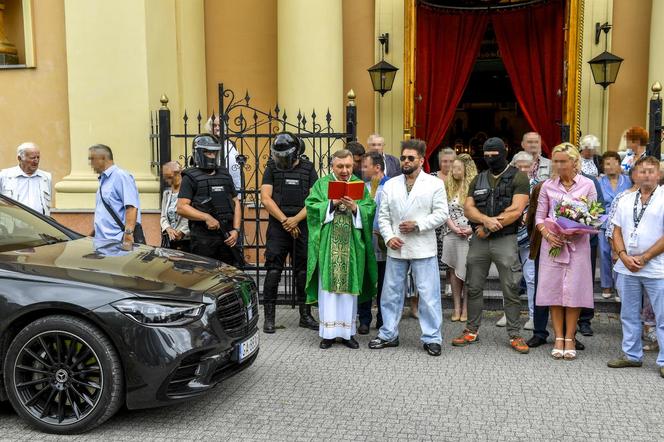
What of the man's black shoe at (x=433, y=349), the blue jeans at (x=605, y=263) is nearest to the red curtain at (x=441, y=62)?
the blue jeans at (x=605, y=263)

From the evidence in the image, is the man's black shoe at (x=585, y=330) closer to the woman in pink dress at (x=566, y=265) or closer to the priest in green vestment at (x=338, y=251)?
the woman in pink dress at (x=566, y=265)

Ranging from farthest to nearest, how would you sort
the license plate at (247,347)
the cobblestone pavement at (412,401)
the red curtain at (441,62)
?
the red curtain at (441,62), the license plate at (247,347), the cobblestone pavement at (412,401)

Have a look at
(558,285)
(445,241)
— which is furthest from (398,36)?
(558,285)

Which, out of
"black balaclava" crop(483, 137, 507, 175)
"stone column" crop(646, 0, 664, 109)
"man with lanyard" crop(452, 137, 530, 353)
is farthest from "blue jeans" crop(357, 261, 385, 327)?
"stone column" crop(646, 0, 664, 109)

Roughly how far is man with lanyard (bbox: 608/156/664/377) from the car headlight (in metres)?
3.59

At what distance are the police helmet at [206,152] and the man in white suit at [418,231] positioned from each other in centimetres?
187

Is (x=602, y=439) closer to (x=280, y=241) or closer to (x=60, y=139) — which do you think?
(x=280, y=241)

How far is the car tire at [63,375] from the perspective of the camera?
162 inches

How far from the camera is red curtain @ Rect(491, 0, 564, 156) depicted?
11367mm

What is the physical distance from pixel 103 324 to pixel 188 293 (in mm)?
566

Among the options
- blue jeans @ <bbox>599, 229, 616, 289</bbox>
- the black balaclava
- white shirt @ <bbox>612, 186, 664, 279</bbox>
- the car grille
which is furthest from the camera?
blue jeans @ <bbox>599, 229, 616, 289</bbox>

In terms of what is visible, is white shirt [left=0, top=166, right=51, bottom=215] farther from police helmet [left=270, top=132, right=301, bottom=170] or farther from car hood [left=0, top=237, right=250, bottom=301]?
police helmet [left=270, top=132, right=301, bottom=170]

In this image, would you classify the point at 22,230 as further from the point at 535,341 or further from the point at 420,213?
the point at 535,341

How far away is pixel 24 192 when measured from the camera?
7.34 m
